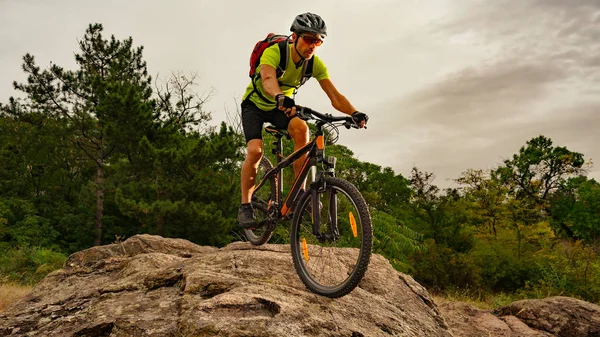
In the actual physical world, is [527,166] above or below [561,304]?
above

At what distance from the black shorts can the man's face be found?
87 cm

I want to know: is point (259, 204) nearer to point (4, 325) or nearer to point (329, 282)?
point (329, 282)

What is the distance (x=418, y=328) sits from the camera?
187 inches

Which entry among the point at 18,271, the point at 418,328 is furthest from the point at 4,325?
the point at 18,271

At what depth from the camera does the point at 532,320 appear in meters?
7.50

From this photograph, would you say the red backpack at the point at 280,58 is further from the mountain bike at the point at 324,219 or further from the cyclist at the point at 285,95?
the mountain bike at the point at 324,219

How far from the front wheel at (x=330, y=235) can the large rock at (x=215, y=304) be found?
19 cm

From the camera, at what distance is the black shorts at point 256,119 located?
545 cm

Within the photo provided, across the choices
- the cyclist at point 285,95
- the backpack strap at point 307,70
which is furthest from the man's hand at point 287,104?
the backpack strap at point 307,70

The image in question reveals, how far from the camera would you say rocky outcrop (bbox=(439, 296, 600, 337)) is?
23.2ft

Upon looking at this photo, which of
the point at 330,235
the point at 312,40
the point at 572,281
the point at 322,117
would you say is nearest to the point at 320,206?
the point at 330,235

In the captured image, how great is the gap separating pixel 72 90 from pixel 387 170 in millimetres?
24684

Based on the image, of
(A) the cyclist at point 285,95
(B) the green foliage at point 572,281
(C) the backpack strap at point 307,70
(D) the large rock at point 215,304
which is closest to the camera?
(D) the large rock at point 215,304

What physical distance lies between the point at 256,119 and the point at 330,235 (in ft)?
5.81
